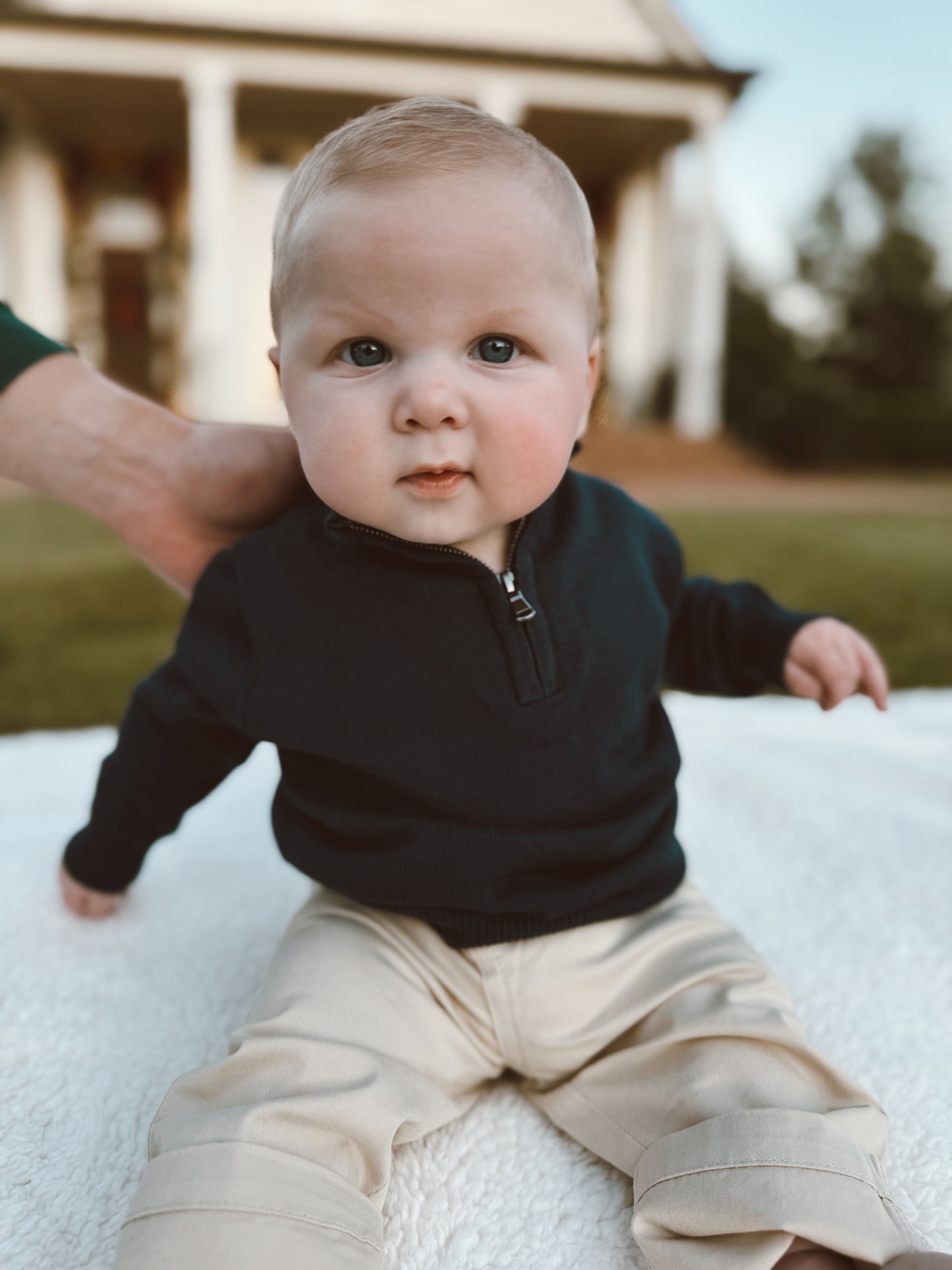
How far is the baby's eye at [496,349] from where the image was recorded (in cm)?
75

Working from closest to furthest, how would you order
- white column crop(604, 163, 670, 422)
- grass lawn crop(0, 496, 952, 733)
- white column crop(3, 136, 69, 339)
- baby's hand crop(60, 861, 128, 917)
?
baby's hand crop(60, 861, 128, 917), grass lawn crop(0, 496, 952, 733), white column crop(3, 136, 69, 339), white column crop(604, 163, 670, 422)

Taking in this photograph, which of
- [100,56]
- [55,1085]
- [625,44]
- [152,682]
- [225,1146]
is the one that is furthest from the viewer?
[625,44]

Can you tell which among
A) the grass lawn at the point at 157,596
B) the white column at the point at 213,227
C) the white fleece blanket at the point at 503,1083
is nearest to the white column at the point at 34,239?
the white column at the point at 213,227

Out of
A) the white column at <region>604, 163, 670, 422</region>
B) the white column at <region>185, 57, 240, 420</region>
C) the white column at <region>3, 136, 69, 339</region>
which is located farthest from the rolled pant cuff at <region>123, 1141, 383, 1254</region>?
the white column at <region>3, 136, 69, 339</region>

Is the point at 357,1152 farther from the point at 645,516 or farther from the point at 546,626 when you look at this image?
the point at 645,516

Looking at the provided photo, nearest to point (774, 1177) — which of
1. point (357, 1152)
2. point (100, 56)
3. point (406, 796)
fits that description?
point (357, 1152)

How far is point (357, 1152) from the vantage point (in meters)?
0.68

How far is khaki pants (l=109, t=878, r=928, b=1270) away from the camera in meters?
0.61

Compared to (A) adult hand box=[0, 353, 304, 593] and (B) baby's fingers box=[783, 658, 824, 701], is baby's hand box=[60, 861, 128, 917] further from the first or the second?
(B) baby's fingers box=[783, 658, 824, 701]

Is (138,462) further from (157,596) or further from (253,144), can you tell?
(253,144)

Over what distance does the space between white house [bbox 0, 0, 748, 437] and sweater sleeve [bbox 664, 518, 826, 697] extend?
7494mm

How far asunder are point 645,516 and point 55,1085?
72cm

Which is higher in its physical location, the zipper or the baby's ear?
the baby's ear

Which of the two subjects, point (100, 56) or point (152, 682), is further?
point (100, 56)
